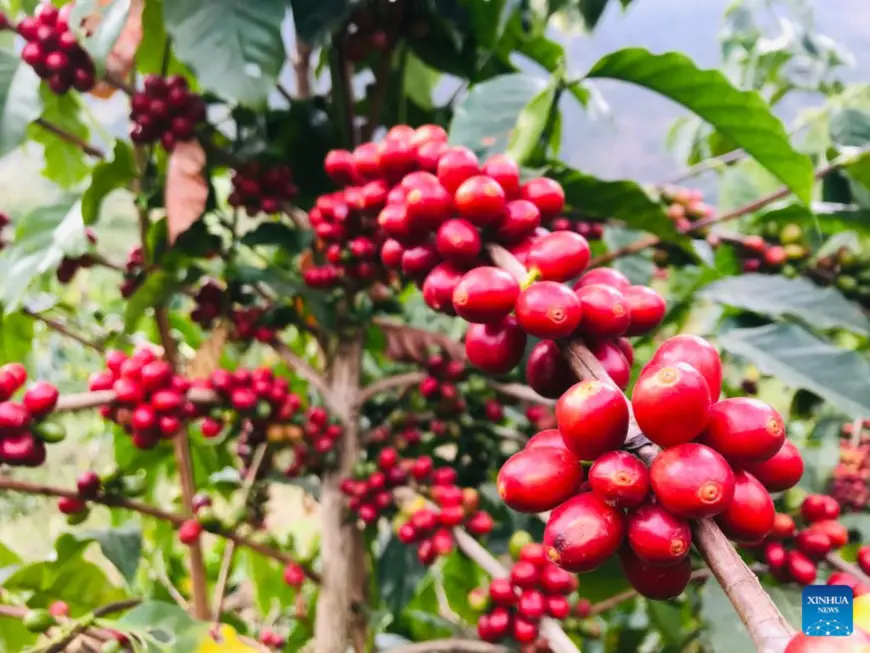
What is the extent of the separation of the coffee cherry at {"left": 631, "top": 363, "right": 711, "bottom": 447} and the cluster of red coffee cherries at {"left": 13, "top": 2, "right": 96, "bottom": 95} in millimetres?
810

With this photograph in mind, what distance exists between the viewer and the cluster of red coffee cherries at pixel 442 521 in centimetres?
80

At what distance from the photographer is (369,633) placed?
1.11 m

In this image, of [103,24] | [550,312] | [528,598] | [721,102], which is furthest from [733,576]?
[103,24]

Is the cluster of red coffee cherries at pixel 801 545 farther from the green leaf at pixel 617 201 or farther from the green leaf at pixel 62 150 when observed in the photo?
the green leaf at pixel 62 150

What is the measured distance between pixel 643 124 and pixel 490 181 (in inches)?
114

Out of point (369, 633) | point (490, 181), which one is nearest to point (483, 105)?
point (490, 181)

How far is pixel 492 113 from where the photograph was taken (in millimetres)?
769

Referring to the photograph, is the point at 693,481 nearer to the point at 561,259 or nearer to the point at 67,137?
the point at 561,259

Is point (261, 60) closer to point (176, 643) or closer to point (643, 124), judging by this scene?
point (176, 643)

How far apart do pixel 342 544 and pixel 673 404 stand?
0.74 meters

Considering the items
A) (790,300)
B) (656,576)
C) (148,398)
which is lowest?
→ (790,300)

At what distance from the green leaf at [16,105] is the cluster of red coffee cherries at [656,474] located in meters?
0.82

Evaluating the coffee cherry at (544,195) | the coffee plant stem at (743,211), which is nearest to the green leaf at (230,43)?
the coffee cherry at (544,195)

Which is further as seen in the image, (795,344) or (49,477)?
(49,477)
